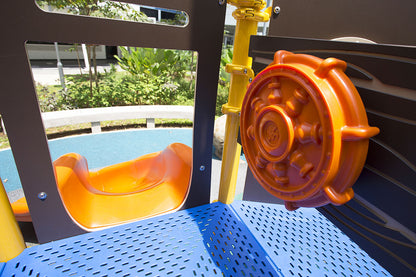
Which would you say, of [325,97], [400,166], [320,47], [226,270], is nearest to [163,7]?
[320,47]

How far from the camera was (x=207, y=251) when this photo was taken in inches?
36.7

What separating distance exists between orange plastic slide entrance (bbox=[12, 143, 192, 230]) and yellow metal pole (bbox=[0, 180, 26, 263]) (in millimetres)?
176

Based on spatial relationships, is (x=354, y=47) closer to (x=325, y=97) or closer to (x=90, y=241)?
(x=325, y=97)

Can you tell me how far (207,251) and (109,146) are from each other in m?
3.25

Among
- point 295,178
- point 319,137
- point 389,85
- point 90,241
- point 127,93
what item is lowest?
point 127,93

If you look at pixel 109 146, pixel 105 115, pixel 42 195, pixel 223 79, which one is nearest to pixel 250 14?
pixel 42 195

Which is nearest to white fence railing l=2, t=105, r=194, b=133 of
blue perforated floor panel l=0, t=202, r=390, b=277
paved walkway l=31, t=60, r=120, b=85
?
paved walkway l=31, t=60, r=120, b=85

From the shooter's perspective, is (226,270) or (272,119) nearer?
(272,119)

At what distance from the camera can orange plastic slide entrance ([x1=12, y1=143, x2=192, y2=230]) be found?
3.59 ft

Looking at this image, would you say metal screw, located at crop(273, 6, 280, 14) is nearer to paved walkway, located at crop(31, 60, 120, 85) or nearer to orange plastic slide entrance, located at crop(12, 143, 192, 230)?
orange plastic slide entrance, located at crop(12, 143, 192, 230)

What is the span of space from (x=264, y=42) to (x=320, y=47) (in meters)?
0.24

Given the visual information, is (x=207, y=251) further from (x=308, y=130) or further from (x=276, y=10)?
(x=276, y=10)

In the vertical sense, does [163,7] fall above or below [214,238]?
above

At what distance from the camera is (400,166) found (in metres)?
0.51
